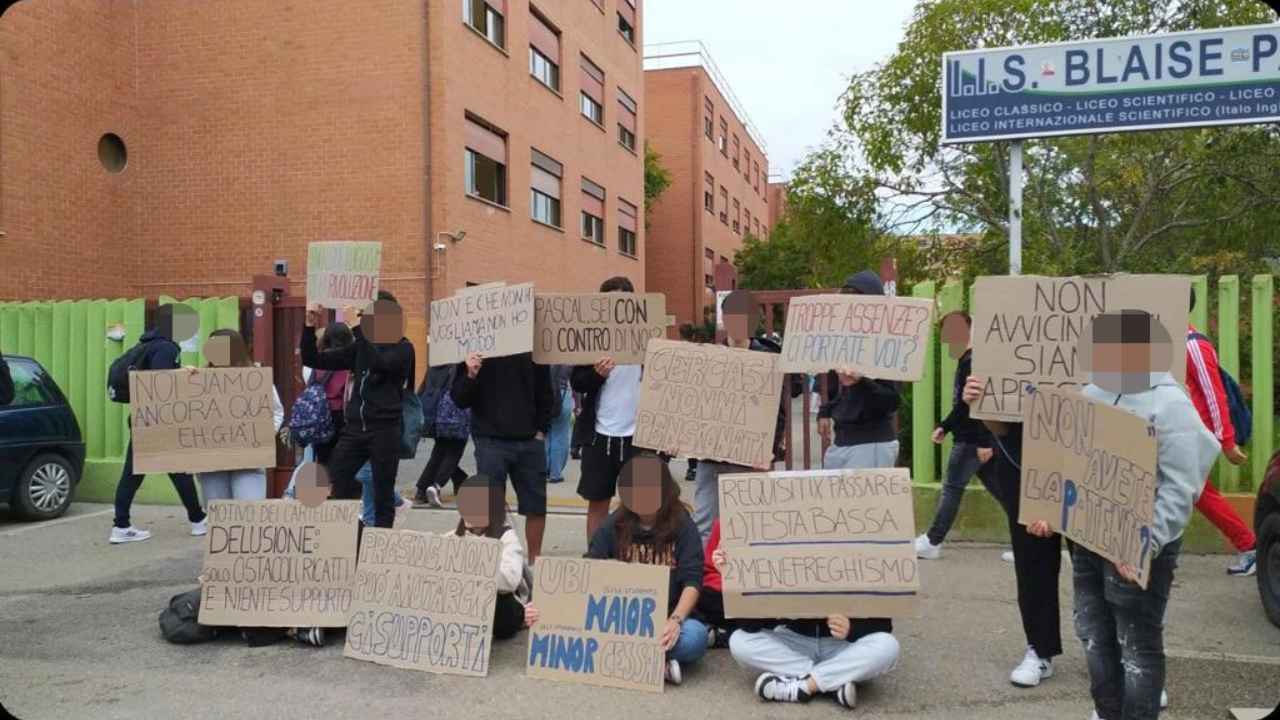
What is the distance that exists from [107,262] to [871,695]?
643 inches

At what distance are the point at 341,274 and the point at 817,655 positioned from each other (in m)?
3.73

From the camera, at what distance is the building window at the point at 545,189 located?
782 inches

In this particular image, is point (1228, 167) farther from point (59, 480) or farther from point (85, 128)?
point (85, 128)

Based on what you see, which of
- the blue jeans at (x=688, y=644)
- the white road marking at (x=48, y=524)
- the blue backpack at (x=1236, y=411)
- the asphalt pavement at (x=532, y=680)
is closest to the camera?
the asphalt pavement at (x=532, y=680)

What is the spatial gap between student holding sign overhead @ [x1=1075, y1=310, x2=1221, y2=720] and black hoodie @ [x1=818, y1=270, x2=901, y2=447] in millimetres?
1711

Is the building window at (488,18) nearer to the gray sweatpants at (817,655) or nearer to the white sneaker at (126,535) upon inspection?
the white sneaker at (126,535)

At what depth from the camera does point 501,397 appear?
534 centimetres

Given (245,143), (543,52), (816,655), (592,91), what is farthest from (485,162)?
(816,655)

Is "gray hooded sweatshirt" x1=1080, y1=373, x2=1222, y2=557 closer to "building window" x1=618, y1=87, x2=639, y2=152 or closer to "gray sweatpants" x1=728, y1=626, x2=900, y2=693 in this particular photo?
"gray sweatpants" x1=728, y1=626, x2=900, y2=693

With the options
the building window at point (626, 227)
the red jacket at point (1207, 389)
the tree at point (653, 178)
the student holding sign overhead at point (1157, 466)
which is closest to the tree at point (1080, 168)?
the red jacket at point (1207, 389)

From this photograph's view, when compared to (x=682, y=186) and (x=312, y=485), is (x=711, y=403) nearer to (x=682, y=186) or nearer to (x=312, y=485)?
(x=312, y=485)

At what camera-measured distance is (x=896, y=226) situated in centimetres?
1565

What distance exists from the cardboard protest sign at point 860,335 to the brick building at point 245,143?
1036 centimetres

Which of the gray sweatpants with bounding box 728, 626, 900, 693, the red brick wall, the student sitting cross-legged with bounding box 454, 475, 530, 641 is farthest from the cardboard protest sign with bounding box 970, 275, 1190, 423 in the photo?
the red brick wall
